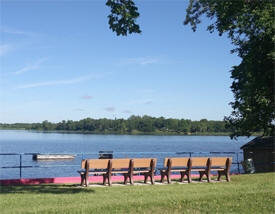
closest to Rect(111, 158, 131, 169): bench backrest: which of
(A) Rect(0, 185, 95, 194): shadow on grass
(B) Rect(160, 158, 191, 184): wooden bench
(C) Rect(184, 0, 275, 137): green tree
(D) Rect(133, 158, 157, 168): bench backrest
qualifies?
(D) Rect(133, 158, 157, 168): bench backrest

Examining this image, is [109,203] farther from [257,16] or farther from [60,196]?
[257,16]

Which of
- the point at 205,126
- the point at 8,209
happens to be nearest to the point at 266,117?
the point at 8,209

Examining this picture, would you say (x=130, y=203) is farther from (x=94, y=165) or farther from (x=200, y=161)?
(x=200, y=161)

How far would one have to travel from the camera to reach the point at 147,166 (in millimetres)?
13734

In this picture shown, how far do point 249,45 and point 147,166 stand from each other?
658 cm

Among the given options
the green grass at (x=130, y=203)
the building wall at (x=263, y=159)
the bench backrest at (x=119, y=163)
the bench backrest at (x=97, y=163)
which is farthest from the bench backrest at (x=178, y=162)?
the building wall at (x=263, y=159)

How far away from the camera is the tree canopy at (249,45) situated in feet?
37.6

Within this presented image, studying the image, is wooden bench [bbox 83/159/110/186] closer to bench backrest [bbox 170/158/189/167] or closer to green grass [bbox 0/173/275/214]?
green grass [bbox 0/173/275/214]

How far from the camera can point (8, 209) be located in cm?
789

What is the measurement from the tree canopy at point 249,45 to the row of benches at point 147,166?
3226 mm

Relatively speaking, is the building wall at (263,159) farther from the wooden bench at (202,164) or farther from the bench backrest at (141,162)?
the bench backrest at (141,162)

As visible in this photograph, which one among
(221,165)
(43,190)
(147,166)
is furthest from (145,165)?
(43,190)

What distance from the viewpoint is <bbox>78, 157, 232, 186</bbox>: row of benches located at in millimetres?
12750

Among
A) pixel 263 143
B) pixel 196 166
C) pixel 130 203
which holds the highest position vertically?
pixel 263 143
